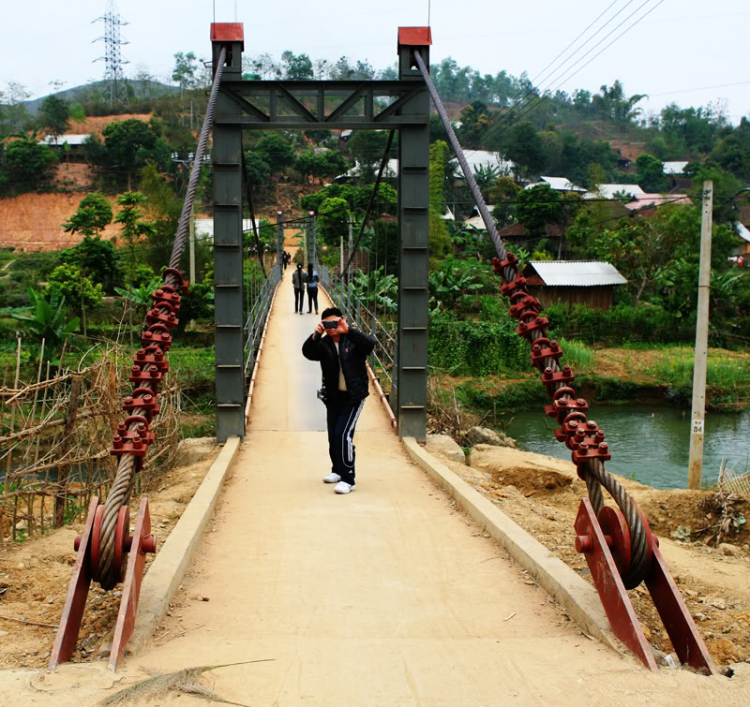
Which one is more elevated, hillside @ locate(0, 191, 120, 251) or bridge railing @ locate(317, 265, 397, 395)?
hillside @ locate(0, 191, 120, 251)

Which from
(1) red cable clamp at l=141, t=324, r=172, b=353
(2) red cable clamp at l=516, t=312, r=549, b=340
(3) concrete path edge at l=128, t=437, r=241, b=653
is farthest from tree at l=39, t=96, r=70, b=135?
(2) red cable clamp at l=516, t=312, r=549, b=340

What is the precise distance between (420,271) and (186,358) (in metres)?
14.6

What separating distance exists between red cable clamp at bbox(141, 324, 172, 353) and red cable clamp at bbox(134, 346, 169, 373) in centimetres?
5

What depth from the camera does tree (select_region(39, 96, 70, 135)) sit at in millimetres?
66625

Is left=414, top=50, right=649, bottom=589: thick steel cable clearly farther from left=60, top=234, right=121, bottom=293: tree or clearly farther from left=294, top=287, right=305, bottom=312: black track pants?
left=60, top=234, right=121, bottom=293: tree

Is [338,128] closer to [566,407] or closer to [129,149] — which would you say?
[566,407]

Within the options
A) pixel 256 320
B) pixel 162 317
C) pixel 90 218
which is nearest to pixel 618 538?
pixel 162 317

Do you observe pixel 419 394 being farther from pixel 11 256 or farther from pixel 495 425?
pixel 11 256

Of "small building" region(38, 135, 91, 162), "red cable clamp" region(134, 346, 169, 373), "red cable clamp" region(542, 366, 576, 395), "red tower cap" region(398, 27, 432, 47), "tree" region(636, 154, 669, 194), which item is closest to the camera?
"red cable clamp" region(542, 366, 576, 395)

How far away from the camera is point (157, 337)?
3.84m

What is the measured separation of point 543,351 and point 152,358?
1.79 metres

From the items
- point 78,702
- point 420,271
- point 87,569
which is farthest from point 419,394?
point 78,702

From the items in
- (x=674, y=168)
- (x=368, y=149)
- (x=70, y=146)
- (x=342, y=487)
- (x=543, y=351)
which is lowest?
(x=342, y=487)

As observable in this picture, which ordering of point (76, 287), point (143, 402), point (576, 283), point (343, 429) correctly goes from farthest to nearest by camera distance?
point (576, 283), point (76, 287), point (343, 429), point (143, 402)
